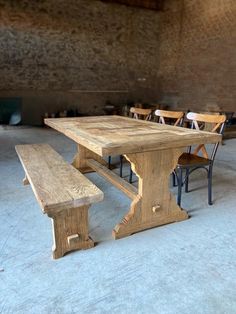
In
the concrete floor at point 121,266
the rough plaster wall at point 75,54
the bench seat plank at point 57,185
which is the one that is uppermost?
the rough plaster wall at point 75,54

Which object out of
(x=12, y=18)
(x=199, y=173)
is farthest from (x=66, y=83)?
(x=199, y=173)

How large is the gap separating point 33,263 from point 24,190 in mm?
1322

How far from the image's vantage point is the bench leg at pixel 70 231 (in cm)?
172

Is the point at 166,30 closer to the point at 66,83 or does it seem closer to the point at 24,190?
the point at 66,83

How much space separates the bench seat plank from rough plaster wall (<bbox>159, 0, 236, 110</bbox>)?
20.9ft

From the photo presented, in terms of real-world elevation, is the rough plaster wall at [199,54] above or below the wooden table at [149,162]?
above

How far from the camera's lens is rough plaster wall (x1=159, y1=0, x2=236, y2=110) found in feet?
23.7

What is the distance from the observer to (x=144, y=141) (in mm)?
1885

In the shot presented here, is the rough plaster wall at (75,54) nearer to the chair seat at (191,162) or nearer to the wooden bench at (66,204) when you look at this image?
the chair seat at (191,162)

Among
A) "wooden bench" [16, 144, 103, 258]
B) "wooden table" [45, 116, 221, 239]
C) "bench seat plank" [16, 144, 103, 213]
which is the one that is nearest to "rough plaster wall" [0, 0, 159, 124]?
"bench seat plank" [16, 144, 103, 213]

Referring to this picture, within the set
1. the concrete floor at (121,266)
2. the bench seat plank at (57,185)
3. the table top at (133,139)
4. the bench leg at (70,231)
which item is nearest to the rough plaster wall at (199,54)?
the table top at (133,139)

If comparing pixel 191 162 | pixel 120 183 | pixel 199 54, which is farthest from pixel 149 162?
pixel 199 54

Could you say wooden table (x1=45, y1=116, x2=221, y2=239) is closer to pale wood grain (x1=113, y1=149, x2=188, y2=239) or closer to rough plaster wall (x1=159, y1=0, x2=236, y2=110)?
pale wood grain (x1=113, y1=149, x2=188, y2=239)

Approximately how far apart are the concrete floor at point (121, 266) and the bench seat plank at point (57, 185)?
0.41 meters
